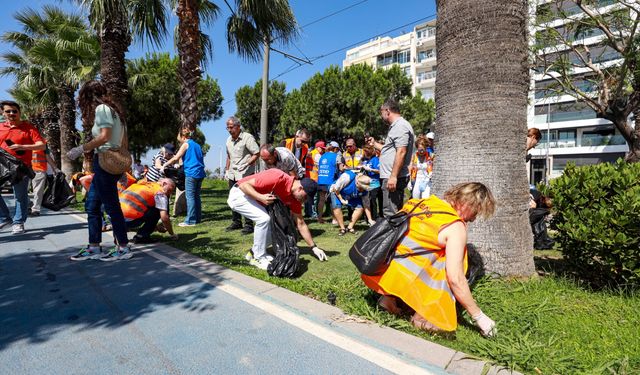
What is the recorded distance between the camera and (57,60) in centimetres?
1351

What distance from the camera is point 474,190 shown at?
7.90 feet

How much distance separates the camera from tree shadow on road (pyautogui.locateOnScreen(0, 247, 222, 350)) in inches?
93.4

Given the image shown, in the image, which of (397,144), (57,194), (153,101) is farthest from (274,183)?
(153,101)

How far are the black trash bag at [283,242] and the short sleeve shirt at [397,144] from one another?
1.36 meters

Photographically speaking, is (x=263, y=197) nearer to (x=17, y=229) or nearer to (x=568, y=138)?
(x=17, y=229)

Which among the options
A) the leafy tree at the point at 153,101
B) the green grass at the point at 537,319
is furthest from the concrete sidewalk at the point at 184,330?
the leafy tree at the point at 153,101

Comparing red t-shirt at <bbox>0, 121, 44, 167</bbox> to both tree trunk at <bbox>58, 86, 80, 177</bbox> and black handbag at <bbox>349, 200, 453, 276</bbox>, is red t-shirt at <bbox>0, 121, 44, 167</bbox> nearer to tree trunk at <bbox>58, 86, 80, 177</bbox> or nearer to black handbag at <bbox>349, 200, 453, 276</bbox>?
black handbag at <bbox>349, 200, 453, 276</bbox>

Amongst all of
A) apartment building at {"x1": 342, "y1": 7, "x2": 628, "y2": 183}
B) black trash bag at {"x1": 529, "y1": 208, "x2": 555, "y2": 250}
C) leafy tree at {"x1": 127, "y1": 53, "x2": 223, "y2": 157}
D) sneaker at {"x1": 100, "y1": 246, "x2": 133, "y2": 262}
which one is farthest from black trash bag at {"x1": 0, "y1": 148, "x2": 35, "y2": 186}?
apartment building at {"x1": 342, "y1": 7, "x2": 628, "y2": 183}

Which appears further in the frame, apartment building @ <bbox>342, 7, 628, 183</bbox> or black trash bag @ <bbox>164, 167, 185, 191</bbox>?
apartment building @ <bbox>342, 7, 628, 183</bbox>

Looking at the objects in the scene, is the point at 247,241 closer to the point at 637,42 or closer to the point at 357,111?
the point at 637,42

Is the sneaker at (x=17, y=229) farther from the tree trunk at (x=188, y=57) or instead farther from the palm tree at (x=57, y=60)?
the palm tree at (x=57, y=60)

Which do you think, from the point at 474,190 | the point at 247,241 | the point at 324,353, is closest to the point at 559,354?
the point at 474,190

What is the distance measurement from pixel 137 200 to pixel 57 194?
2376 mm

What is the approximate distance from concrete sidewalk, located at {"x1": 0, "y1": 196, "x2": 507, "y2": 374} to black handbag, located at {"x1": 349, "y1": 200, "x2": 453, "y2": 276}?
1.31ft
